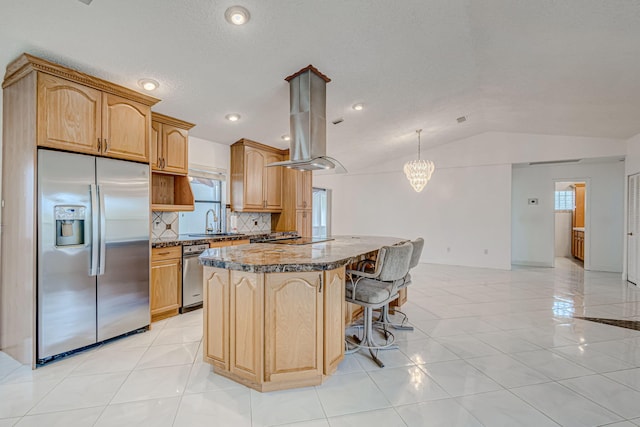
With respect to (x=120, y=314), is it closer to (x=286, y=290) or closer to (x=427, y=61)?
(x=286, y=290)

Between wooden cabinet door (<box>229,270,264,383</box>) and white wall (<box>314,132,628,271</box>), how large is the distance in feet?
19.9

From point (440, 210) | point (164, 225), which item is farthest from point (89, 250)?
point (440, 210)

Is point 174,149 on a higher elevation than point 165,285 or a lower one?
higher

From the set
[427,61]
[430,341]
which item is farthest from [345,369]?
[427,61]

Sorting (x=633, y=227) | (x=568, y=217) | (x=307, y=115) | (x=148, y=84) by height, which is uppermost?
(x=148, y=84)

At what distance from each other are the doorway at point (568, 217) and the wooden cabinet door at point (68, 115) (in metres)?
9.64

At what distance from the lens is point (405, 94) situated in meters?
3.91

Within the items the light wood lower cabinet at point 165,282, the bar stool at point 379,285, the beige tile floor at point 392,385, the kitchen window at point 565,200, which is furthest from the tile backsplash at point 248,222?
the kitchen window at point 565,200

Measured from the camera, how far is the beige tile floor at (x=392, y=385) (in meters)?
1.70

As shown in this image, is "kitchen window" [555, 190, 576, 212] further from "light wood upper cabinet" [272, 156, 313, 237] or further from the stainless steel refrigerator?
the stainless steel refrigerator

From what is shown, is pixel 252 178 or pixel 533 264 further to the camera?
pixel 533 264

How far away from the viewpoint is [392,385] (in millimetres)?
2035

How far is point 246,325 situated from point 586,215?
7.69 metres

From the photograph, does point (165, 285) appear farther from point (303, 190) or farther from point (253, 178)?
point (303, 190)
